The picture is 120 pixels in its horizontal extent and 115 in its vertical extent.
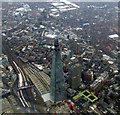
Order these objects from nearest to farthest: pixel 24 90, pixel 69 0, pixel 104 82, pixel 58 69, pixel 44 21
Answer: pixel 58 69 → pixel 24 90 → pixel 104 82 → pixel 44 21 → pixel 69 0

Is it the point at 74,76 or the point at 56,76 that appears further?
the point at 74,76

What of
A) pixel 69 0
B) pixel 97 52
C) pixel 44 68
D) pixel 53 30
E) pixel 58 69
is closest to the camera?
pixel 58 69

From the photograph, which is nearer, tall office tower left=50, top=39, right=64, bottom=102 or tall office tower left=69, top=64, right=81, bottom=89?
tall office tower left=50, top=39, right=64, bottom=102

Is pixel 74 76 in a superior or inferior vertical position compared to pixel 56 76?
inferior

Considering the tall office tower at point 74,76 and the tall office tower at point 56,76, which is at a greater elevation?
the tall office tower at point 56,76

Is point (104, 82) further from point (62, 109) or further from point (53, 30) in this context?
point (53, 30)

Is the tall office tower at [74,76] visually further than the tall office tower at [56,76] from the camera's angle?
Yes

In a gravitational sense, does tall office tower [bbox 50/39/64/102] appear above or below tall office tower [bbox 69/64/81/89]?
above

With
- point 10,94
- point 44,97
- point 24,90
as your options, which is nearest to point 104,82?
point 44,97
